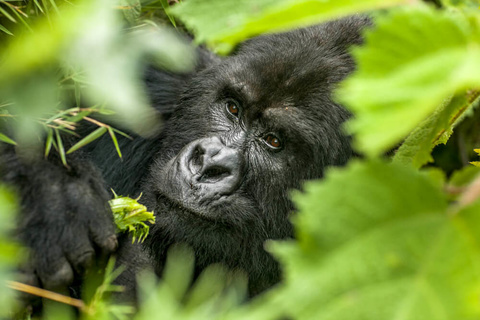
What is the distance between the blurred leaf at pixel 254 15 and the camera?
30.1 inches

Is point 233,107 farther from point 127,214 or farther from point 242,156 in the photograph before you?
point 127,214

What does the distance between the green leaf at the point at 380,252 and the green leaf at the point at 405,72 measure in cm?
11

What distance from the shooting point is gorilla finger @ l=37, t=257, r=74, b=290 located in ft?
5.60

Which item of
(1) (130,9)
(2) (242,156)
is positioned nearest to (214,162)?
(2) (242,156)

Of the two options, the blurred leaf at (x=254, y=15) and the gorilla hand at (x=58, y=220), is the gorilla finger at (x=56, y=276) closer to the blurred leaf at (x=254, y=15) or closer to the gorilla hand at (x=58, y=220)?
the gorilla hand at (x=58, y=220)

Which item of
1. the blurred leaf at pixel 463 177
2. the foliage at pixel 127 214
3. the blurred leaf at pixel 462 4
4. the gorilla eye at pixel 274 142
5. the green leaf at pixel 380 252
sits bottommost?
the foliage at pixel 127 214

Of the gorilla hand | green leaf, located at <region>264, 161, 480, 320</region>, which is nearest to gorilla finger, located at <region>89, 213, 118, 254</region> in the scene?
the gorilla hand

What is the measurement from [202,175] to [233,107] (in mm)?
447

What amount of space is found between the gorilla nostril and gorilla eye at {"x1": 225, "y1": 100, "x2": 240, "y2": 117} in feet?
1.17

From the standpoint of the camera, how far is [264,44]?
244 centimetres

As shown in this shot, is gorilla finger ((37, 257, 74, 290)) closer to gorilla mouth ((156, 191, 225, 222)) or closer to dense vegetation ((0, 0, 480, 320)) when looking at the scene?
gorilla mouth ((156, 191, 225, 222))

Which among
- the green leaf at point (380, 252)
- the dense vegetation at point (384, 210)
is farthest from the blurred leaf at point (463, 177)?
the green leaf at point (380, 252)

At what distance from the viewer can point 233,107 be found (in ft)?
8.12

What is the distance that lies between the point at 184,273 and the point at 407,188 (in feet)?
5.00
